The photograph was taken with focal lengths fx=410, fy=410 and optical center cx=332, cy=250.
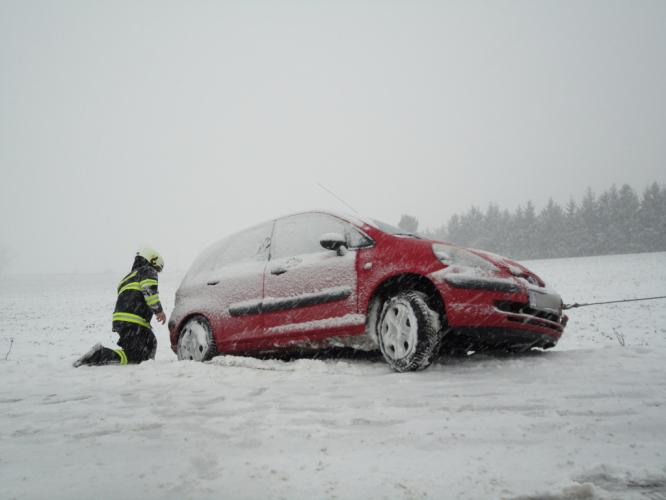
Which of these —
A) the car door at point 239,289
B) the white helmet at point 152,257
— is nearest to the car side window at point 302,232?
the car door at point 239,289

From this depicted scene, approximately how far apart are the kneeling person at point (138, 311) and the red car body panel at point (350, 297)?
2.48 feet

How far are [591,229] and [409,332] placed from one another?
55.7 m

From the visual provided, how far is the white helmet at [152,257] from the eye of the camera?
5332mm

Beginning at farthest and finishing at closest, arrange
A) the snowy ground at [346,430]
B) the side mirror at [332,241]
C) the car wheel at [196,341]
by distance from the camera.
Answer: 1. the car wheel at [196,341]
2. the side mirror at [332,241]
3. the snowy ground at [346,430]

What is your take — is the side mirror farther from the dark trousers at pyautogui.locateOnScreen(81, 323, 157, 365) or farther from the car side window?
the dark trousers at pyautogui.locateOnScreen(81, 323, 157, 365)

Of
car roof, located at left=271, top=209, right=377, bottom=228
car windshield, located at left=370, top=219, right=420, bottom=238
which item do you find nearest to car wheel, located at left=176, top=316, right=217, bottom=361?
car roof, located at left=271, top=209, right=377, bottom=228

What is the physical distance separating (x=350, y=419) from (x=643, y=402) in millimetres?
1695

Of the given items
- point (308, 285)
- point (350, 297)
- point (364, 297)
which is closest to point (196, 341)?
point (308, 285)

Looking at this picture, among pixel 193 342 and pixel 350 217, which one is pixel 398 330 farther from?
pixel 193 342

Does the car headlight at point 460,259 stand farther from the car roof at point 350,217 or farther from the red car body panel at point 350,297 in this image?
the car roof at point 350,217

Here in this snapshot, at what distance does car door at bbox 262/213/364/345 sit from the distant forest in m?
48.8

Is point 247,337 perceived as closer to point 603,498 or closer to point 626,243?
point 603,498

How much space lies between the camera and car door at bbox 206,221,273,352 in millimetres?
4434

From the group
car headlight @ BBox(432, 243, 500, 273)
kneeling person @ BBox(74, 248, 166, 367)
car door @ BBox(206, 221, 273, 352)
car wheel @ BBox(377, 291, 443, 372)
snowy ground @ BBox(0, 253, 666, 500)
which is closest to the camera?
snowy ground @ BBox(0, 253, 666, 500)
